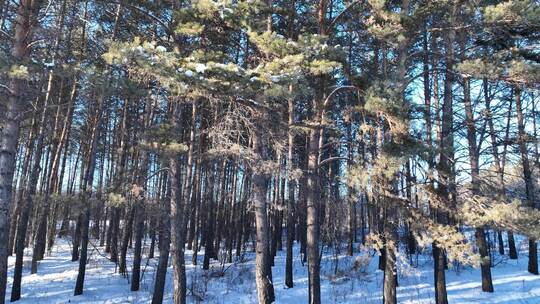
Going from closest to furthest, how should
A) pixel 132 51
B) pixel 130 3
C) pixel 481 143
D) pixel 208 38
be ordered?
pixel 132 51 → pixel 130 3 → pixel 208 38 → pixel 481 143

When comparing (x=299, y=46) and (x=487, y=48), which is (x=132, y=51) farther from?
(x=487, y=48)

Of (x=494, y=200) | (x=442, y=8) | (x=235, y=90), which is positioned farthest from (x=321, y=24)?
(x=494, y=200)

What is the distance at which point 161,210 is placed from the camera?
33.7 feet

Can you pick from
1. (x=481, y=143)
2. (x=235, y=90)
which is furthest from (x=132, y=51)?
(x=481, y=143)

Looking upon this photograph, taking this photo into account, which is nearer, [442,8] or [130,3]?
[442,8]

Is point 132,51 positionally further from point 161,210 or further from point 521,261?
point 521,261

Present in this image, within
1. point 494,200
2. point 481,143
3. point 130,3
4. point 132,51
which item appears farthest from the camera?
point 481,143

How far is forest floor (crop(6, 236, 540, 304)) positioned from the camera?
12570 millimetres

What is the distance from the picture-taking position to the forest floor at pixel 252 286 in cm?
1257

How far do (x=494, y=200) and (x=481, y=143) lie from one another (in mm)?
9214

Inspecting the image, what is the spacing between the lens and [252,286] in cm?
1459

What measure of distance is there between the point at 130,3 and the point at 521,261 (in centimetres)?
1997

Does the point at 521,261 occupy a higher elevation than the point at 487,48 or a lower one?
lower

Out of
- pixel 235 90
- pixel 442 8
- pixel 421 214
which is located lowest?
pixel 421 214
